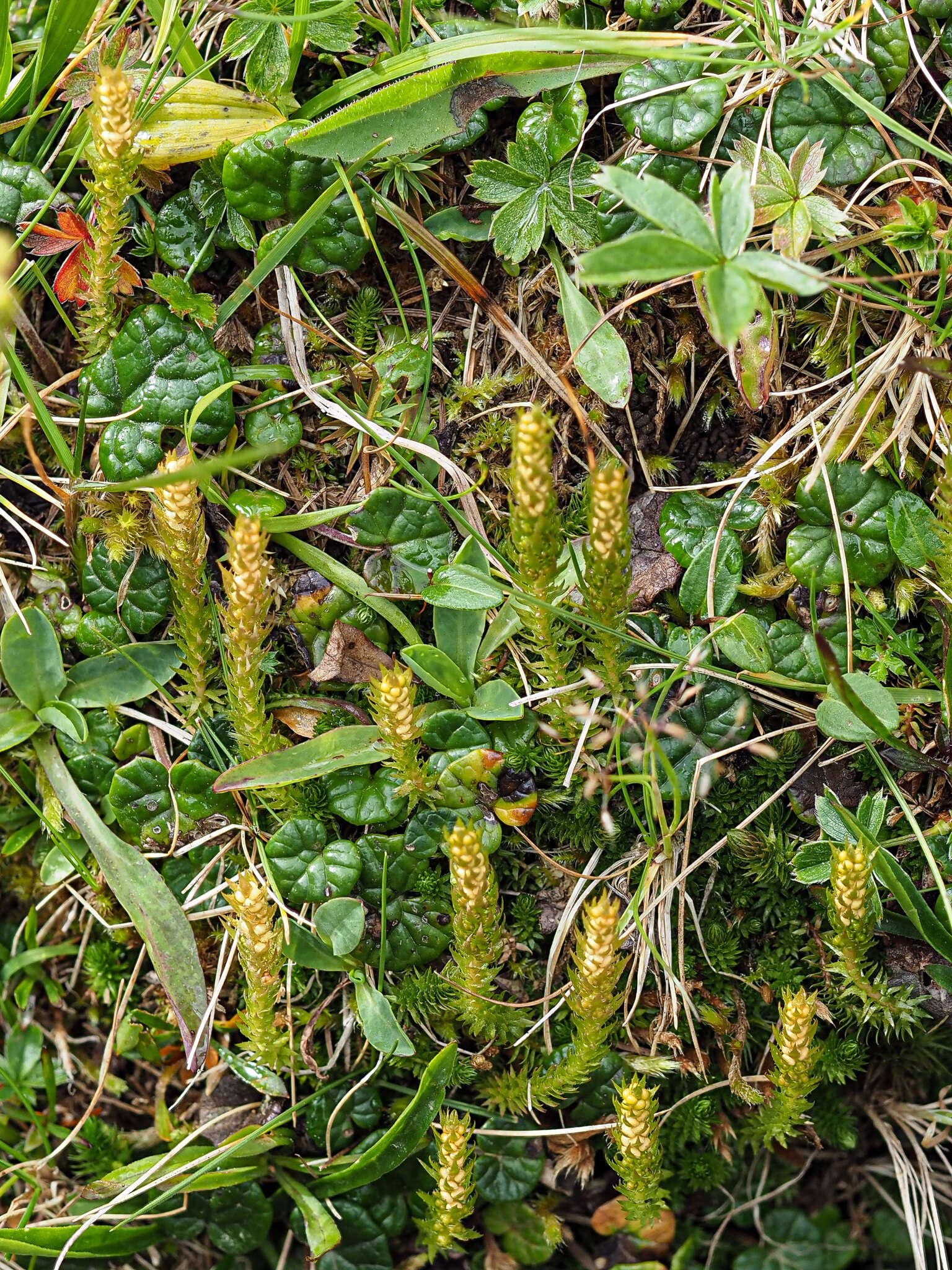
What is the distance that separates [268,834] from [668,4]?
2027 millimetres

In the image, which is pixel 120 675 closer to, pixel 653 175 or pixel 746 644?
pixel 746 644

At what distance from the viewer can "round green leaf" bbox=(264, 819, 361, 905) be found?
6.96 ft

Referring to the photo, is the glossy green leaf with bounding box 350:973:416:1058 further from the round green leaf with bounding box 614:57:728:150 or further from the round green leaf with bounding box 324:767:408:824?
the round green leaf with bounding box 614:57:728:150

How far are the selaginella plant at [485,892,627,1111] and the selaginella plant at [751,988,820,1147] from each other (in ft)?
1.15

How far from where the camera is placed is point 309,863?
2141 millimetres

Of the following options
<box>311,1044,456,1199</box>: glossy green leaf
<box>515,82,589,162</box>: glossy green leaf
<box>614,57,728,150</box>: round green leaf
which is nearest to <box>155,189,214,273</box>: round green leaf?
<box>515,82,589,162</box>: glossy green leaf

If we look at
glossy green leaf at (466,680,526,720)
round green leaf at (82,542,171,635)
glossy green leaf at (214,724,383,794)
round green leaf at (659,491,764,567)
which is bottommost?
glossy green leaf at (466,680,526,720)

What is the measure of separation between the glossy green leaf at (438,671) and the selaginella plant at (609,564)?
32 centimetres

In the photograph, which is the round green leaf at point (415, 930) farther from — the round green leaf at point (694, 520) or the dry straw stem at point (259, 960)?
the round green leaf at point (694, 520)

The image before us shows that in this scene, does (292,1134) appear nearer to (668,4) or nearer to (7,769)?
(7,769)

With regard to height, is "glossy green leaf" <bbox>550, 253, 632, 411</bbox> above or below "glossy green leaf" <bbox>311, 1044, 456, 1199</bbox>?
above

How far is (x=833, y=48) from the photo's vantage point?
2.00m

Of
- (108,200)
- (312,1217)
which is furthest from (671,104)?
(312,1217)

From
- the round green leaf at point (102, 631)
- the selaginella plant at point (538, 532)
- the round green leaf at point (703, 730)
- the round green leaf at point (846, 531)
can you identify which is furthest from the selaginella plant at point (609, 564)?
the round green leaf at point (102, 631)
